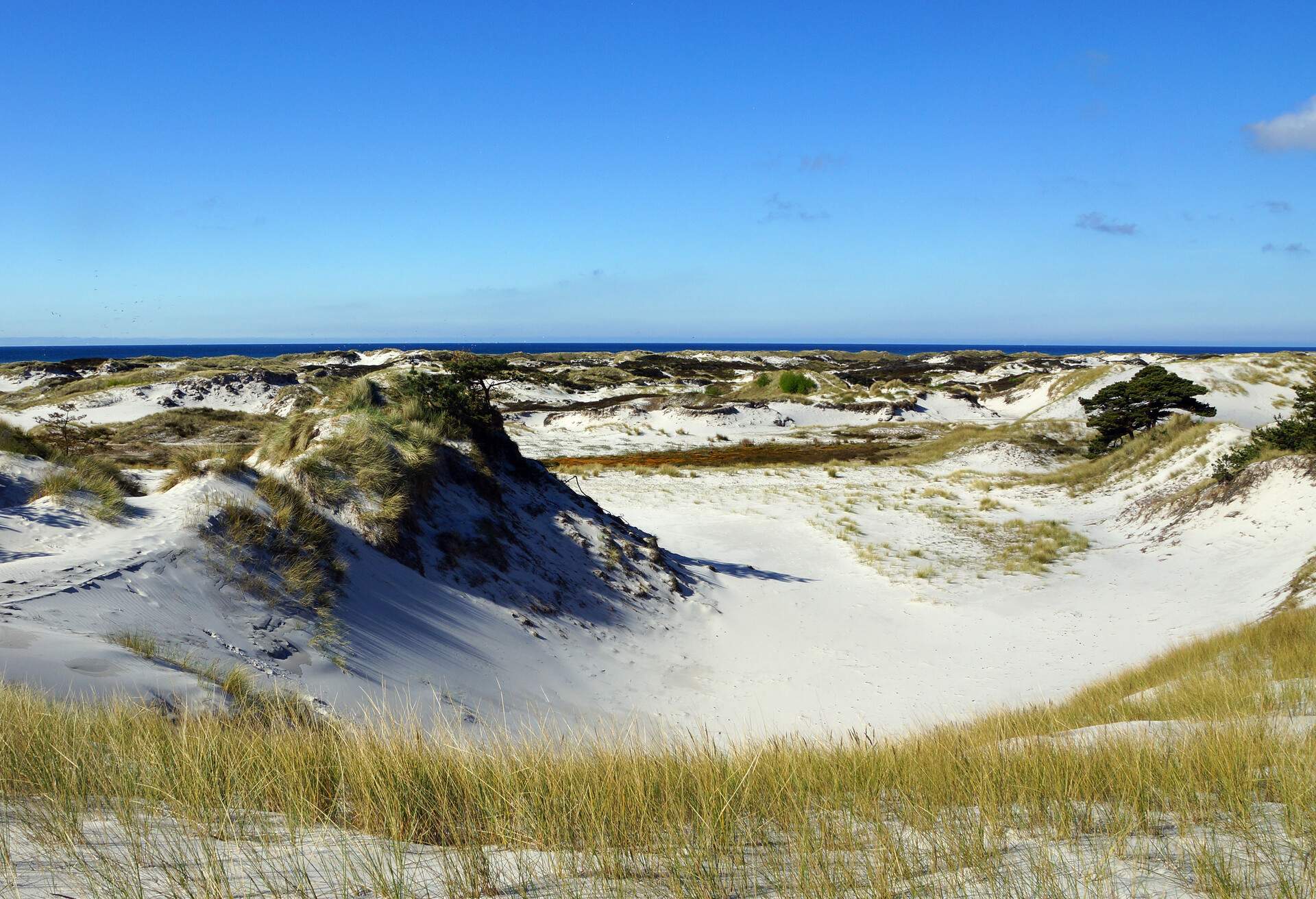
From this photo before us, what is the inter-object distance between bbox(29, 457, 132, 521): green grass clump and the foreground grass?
188 inches

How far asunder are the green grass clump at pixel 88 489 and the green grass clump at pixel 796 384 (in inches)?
2180

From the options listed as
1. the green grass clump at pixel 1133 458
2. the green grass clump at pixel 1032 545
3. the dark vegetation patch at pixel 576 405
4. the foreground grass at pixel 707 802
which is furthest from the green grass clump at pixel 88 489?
the dark vegetation patch at pixel 576 405

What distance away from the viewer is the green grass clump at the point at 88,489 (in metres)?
7.93

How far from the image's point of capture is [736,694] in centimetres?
957

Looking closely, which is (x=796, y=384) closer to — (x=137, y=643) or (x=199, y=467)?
(x=199, y=467)

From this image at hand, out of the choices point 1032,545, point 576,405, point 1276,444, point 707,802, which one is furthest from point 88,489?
point 576,405

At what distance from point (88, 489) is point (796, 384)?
5680 centimetres

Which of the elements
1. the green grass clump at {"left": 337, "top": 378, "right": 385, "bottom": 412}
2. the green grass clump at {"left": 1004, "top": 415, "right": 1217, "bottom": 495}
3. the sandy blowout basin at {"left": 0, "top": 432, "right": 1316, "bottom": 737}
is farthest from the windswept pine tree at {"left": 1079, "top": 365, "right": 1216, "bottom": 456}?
the green grass clump at {"left": 337, "top": 378, "right": 385, "bottom": 412}

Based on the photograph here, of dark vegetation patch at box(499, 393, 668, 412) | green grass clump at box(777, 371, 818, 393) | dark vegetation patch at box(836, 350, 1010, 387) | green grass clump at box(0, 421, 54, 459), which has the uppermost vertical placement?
dark vegetation patch at box(836, 350, 1010, 387)

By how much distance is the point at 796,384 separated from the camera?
203 feet

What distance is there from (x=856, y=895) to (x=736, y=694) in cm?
730

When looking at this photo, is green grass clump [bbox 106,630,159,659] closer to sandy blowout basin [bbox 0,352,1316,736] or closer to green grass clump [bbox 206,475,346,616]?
sandy blowout basin [bbox 0,352,1316,736]

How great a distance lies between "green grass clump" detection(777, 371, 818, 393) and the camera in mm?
61562

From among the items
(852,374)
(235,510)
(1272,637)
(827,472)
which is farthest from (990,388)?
(235,510)
